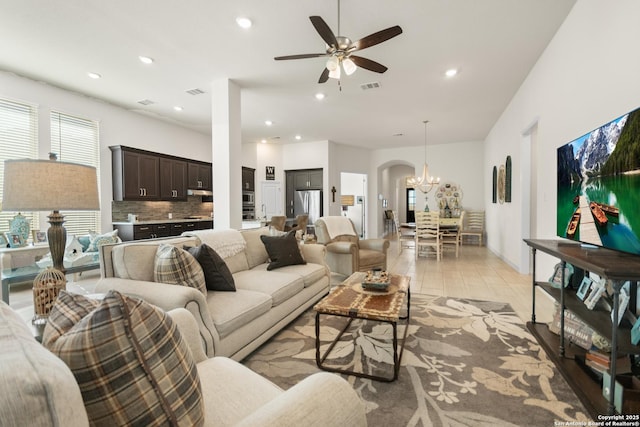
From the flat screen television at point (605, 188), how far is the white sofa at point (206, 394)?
1.85 meters

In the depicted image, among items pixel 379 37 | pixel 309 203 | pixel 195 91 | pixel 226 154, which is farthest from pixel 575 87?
pixel 309 203

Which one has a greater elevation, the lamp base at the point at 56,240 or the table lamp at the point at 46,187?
the table lamp at the point at 46,187

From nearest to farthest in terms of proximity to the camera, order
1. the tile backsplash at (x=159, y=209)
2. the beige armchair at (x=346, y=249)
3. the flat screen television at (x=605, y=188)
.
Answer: the flat screen television at (x=605, y=188) < the beige armchair at (x=346, y=249) < the tile backsplash at (x=159, y=209)

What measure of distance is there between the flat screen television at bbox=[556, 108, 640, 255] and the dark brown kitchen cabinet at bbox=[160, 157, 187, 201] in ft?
21.4

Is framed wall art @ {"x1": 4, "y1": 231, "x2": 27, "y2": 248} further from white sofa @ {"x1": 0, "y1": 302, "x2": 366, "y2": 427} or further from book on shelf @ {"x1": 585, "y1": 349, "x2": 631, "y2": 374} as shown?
book on shelf @ {"x1": 585, "y1": 349, "x2": 631, "y2": 374}

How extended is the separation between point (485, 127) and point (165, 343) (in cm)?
799

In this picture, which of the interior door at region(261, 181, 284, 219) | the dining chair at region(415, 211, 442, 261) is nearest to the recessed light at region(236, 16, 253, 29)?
the dining chair at region(415, 211, 442, 261)

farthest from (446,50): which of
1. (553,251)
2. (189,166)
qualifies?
(189,166)

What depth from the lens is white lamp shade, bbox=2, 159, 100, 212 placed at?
4.84 ft

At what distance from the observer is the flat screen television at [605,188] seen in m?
1.61

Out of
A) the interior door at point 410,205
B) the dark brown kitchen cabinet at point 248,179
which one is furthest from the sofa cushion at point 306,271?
the interior door at point 410,205

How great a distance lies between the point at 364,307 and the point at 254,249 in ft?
5.44

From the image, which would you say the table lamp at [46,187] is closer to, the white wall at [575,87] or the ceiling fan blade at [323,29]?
the ceiling fan blade at [323,29]

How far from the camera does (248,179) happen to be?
833 cm
